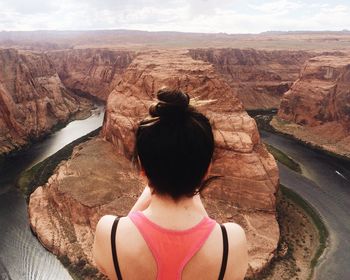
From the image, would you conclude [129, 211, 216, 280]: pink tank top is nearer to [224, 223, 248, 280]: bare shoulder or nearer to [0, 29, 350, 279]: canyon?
[224, 223, 248, 280]: bare shoulder

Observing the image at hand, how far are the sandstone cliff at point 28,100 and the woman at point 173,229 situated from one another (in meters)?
52.2

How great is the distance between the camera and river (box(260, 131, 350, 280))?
26.7 m

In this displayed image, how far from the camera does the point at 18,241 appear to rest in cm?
2897

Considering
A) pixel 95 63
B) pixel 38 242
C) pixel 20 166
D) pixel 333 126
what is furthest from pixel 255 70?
pixel 38 242

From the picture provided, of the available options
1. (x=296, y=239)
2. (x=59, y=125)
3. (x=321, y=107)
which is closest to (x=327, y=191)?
(x=296, y=239)

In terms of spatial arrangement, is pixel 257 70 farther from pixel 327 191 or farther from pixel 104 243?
pixel 104 243

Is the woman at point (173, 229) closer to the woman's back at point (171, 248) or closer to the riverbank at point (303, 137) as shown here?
the woman's back at point (171, 248)

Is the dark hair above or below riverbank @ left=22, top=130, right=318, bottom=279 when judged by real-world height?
above

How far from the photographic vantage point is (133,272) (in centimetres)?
241

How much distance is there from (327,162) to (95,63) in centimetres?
7346

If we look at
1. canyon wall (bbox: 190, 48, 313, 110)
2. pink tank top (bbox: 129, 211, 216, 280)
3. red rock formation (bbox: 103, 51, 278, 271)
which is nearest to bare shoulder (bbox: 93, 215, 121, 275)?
pink tank top (bbox: 129, 211, 216, 280)

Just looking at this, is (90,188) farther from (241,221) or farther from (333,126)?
(333,126)

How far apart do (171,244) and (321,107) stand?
6353cm

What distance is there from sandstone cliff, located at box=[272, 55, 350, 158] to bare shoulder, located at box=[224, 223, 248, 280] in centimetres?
5271
